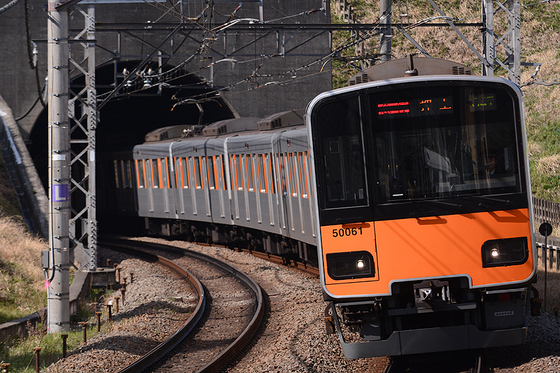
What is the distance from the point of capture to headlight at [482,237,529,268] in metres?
6.52

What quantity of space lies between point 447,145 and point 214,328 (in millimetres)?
5015

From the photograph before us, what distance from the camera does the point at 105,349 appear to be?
8742mm

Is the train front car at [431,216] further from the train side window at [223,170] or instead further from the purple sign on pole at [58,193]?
the train side window at [223,170]

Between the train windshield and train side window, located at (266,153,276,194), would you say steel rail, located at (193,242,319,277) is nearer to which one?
train side window, located at (266,153,276,194)

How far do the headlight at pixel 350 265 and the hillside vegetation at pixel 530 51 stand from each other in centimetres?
1836

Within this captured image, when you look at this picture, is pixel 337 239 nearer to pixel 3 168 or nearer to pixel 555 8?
pixel 3 168

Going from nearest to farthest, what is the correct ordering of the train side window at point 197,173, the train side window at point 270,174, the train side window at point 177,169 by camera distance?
the train side window at point 270,174 < the train side window at point 197,173 < the train side window at point 177,169

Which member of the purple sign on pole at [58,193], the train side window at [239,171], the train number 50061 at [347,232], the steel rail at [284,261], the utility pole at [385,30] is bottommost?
the steel rail at [284,261]

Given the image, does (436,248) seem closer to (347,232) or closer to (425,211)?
(425,211)

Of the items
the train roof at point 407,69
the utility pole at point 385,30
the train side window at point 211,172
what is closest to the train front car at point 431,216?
the train roof at point 407,69

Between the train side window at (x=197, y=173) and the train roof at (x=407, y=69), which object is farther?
the train side window at (x=197, y=173)

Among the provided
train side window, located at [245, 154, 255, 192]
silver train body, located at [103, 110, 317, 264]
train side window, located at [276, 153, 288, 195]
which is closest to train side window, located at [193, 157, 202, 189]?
silver train body, located at [103, 110, 317, 264]

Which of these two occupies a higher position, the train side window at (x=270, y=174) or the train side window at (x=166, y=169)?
the train side window at (x=166, y=169)

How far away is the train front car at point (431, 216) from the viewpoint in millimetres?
6527
